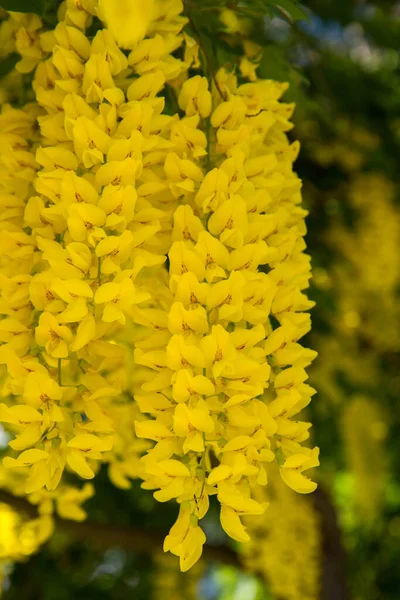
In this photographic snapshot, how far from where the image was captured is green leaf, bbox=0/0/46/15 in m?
0.71

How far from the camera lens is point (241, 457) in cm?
63

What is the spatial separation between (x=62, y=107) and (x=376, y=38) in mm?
1406

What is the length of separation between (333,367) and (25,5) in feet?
4.89

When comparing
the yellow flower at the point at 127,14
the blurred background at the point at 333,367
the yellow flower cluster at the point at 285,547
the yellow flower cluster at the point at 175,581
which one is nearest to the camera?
the yellow flower at the point at 127,14

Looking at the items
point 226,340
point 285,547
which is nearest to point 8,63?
point 226,340

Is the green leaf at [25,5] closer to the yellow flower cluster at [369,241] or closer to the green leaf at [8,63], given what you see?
the green leaf at [8,63]

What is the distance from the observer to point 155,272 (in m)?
0.77

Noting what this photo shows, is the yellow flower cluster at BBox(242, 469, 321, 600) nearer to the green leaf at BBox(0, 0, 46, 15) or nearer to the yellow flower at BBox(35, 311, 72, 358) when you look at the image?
the yellow flower at BBox(35, 311, 72, 358)

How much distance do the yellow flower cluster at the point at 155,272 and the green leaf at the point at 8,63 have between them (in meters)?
0.10

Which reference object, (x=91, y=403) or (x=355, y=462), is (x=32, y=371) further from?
(x=355, y=462)

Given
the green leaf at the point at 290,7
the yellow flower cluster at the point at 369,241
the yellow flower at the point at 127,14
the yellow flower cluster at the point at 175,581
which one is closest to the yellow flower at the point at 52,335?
the yellow flower at the point at 127,14

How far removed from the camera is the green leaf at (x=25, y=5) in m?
0.71

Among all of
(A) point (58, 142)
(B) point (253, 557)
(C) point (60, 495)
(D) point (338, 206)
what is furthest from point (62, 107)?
(B) point (253, 557)

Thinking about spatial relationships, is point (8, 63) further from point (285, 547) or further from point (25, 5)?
point (285, 547)
